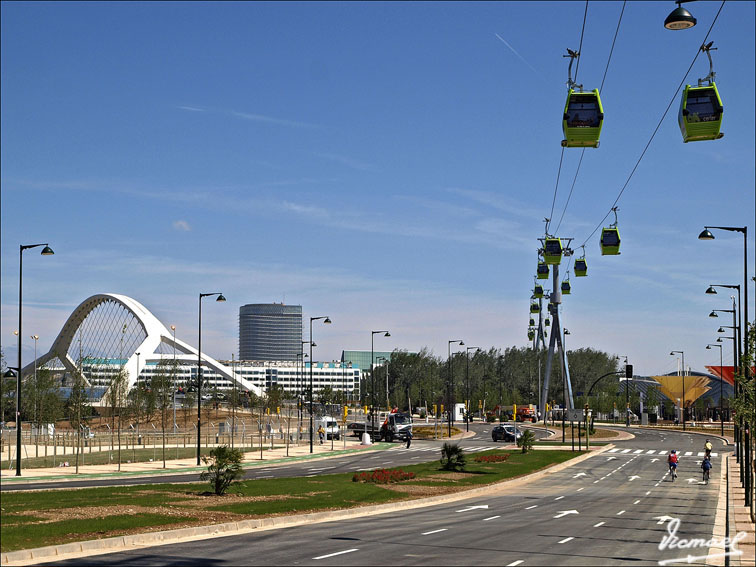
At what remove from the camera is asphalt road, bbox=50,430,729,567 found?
70.5 ft

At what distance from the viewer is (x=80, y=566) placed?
19828 millimetres

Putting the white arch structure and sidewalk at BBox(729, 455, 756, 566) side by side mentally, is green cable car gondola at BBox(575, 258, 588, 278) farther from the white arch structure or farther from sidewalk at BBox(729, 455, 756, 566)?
the white arch structure

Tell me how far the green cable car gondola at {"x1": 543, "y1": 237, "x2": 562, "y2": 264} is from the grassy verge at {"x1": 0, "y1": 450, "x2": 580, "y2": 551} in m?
19.7

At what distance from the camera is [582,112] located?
1144 inches

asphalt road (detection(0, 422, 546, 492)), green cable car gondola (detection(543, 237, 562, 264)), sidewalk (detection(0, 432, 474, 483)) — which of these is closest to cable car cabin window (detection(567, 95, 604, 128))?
asphalt road (detection(0, 422, 546, 492))

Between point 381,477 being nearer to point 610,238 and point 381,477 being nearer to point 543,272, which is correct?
point 610,238

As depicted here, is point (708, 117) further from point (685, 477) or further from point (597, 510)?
point (685, 477)

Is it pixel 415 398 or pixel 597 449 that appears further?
pixel 415 398

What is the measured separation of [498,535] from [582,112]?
14.1m

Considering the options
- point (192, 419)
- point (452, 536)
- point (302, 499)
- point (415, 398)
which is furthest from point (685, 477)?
point (415, 398)

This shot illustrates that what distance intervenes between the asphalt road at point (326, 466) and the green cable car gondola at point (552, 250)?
1786 cm

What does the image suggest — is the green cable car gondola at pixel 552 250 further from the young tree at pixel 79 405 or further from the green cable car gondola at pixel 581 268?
the young tree at pixel 79 405

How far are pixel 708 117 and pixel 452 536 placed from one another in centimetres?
1455

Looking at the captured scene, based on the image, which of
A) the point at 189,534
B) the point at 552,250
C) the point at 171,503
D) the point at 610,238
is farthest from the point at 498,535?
the point at 552,250
